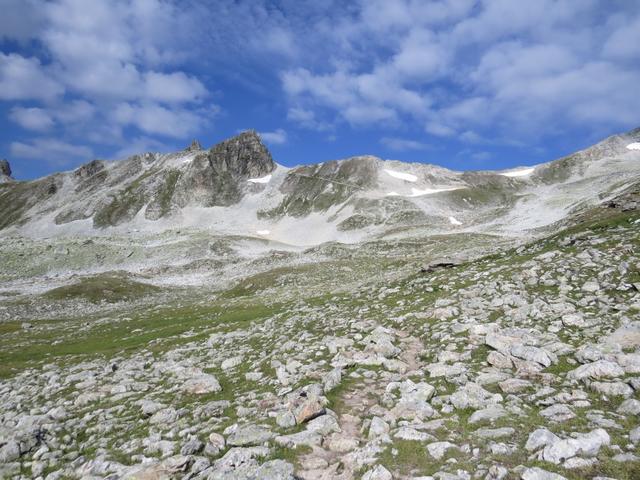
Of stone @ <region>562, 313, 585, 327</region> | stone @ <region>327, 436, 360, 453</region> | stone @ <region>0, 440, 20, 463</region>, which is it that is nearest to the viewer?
stone @ <region>327, 436, 360, 453</region>

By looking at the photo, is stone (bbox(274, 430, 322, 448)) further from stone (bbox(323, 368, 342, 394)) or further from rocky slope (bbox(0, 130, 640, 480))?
stone (bbox(323, 368, 342, 394))

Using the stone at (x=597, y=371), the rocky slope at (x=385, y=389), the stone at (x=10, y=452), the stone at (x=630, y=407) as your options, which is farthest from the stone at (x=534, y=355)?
the stone at (x=10, y=452)

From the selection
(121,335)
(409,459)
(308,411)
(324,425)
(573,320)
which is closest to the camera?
(409,459)

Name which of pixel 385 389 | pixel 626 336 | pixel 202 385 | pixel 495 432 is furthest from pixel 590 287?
pixel 202 385

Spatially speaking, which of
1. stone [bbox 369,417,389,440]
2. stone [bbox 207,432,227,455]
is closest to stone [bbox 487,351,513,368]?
stone [bbox 369,417,389,440]

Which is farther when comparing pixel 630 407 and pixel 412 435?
pixel 412 435

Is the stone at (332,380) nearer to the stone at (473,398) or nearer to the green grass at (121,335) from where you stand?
the stone at (473,398)

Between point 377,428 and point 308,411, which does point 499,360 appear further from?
point 308,411

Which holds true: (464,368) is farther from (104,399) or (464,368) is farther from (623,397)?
(104,399)

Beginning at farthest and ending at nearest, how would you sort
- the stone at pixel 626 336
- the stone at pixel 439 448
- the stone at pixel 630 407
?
the stone at pixel 626 336
the stone at pixel 630 407
the stone at pixel 439 448

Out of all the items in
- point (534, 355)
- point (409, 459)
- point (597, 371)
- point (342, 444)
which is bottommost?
point (409, 459)

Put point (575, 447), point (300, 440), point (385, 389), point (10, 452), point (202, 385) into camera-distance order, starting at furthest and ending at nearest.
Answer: point (202, 385)
point (385, 389)
point (10, 452)
point (300, 440)
point (575, 447)

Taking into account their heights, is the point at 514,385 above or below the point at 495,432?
above

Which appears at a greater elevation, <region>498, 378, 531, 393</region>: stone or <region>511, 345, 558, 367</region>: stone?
<region>511, 345, 558, 367</region>: stone
